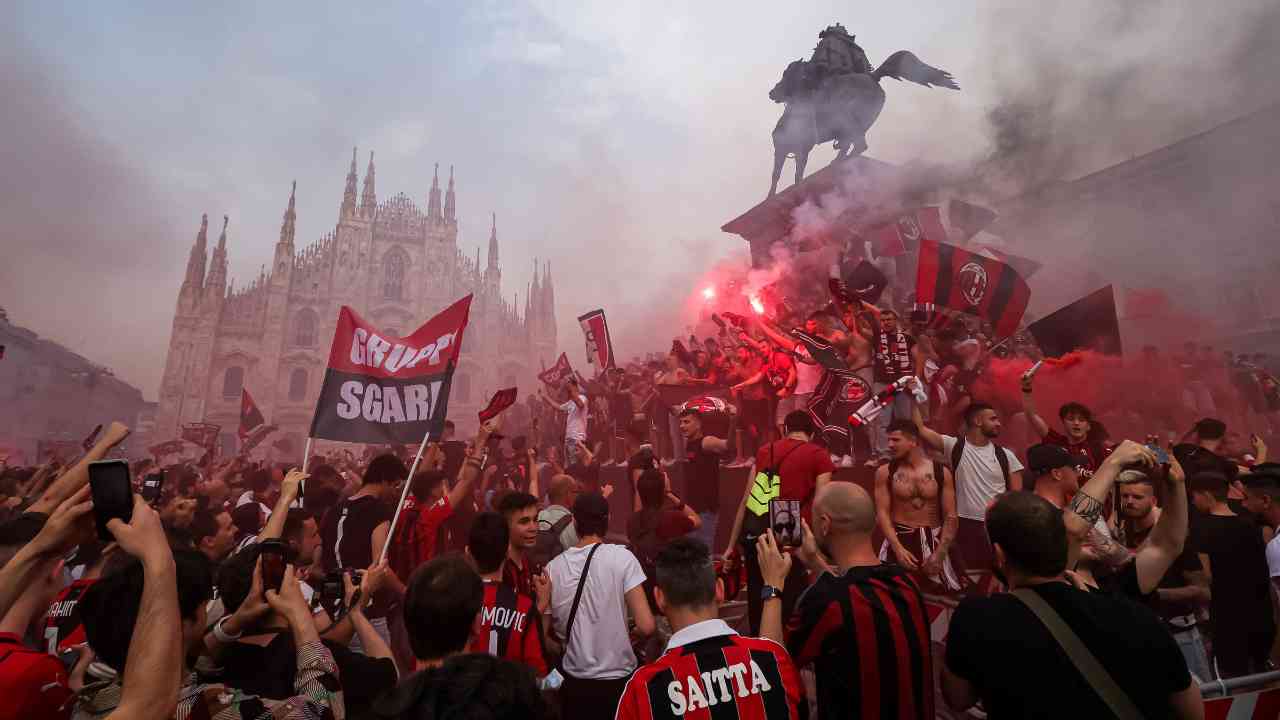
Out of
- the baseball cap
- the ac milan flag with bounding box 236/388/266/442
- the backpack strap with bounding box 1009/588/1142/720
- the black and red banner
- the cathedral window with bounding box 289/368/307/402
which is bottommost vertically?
the backpack strap with bounding box 1009/588/1142/720

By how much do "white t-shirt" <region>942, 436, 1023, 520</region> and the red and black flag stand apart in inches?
140

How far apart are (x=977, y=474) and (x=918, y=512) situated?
679mm

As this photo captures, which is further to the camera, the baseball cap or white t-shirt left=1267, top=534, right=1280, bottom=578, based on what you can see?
the baseball cap

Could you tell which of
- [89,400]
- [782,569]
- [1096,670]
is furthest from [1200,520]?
[89,400]

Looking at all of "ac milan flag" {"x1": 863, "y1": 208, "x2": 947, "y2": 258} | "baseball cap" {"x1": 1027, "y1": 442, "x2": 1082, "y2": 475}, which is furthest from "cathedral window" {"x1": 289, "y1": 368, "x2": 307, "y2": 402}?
"baseball cap" {"x1": 1027, "y1": 442, "x2": 1082, "y2": 475}

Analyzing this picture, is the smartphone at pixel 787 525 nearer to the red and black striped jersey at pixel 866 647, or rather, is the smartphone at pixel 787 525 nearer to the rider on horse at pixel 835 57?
the red and black striped jersey at pixel 866 647

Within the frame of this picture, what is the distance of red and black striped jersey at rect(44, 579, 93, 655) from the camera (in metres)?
2.90

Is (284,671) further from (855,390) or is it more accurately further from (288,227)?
(288,227)

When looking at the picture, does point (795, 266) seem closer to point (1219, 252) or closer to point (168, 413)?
point (1219, 252)

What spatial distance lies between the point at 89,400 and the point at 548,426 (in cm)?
3868

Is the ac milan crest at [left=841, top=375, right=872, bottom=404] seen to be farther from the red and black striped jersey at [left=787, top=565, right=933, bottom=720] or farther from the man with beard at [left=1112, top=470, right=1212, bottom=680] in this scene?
the red and black striped jersey at [left=787, top=565, right=933, bottom=720]

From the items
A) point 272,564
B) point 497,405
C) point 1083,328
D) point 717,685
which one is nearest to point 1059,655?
point 717,685

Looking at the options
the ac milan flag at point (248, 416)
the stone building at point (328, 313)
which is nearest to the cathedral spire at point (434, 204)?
the stone building at point (328, 313)

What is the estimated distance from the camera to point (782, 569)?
2457 mm
